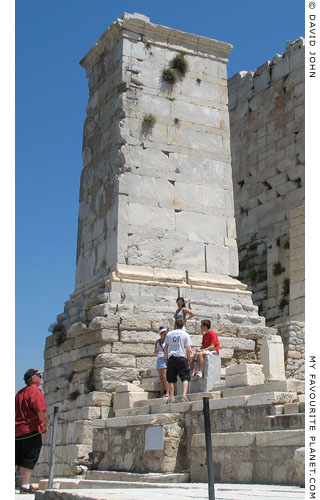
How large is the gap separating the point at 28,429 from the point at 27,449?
0.21 m

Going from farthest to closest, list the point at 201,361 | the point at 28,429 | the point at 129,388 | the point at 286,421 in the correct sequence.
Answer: the point at 129,388 < the point at 201,361 < the point at 28,429 < the point at 286,421

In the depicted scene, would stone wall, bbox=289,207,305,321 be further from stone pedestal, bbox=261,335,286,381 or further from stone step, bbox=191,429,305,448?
stone step, bbox=191,429,305,448

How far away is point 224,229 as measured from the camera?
13867 millimetres

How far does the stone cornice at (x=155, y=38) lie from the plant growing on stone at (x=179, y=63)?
0.25 m

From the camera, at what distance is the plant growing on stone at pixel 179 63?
14.2 metres

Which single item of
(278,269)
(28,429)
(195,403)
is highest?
(278,269)

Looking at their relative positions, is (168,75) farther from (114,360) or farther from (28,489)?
(28,489)

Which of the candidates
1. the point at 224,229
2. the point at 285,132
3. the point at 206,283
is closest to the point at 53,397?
the point at 206,283

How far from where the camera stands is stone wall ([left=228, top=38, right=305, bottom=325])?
60.3 feet

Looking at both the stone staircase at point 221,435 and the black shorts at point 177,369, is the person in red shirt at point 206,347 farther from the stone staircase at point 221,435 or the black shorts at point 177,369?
the stone staircase at point 221,435

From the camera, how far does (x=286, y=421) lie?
7566 millimetres

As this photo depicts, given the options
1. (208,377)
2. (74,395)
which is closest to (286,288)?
(74,395)

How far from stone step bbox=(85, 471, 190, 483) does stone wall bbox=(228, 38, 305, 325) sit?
8.62m
